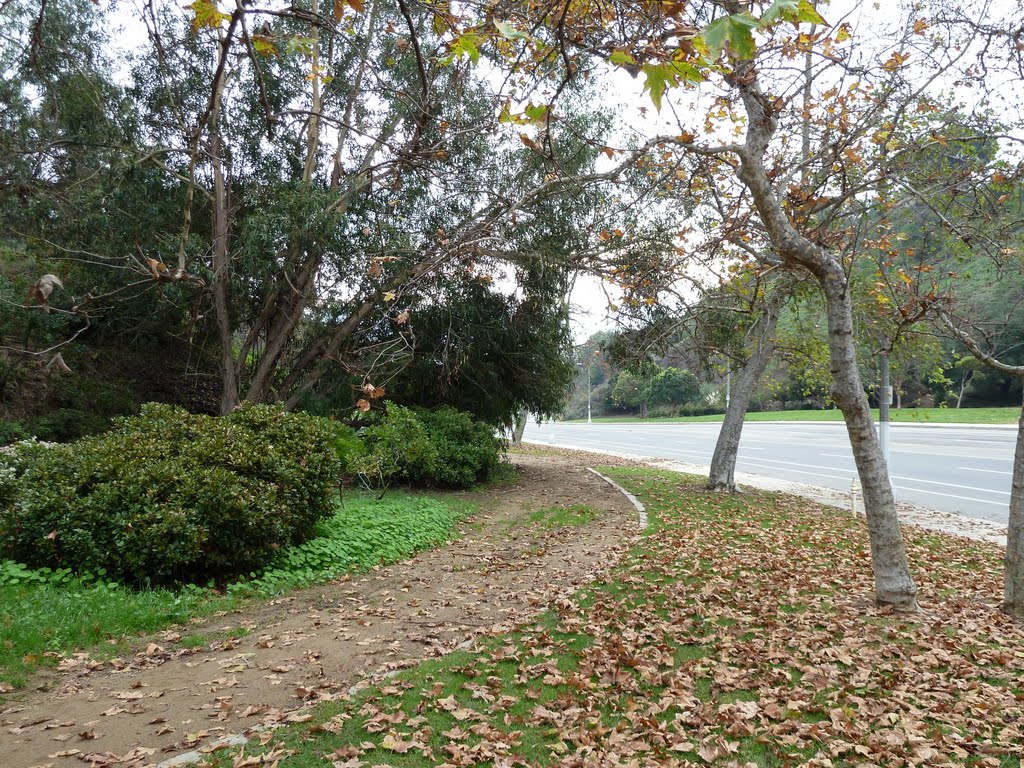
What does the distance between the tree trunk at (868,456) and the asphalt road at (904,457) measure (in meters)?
7.87

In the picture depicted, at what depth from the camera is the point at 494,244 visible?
38.4 ft

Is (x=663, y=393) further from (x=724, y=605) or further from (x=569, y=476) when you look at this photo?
(x=724, y=605)

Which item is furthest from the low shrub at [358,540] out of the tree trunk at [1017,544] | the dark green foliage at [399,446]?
the tree trunk at [1017,544]

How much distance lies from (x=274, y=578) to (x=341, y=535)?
4.73 feet

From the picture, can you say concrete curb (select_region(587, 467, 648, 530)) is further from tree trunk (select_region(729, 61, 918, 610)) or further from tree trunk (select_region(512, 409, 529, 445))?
tree trunk (select_region(729, 61, 918, 610))

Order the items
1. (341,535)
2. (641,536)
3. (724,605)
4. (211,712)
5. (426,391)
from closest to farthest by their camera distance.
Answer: (211,712) → (724,605) → (341,535) → (641,536) → (426,391)

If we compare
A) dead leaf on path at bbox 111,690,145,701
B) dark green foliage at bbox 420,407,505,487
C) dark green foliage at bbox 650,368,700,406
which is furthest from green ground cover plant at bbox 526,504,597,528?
dark green foliage at bbox 650,368,700,406

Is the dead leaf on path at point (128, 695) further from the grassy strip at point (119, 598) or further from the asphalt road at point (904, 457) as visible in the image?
the asphalt road at point (904, 457)

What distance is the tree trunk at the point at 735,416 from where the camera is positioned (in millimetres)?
13359

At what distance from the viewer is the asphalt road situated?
1415cm

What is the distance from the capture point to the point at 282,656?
4.93 m

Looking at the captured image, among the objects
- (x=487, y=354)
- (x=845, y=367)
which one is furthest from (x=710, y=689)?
(x=487, y=354)

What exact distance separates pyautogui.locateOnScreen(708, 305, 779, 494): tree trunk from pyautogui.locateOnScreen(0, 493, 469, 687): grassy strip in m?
7.38

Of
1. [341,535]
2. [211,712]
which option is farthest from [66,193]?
[211,712]
